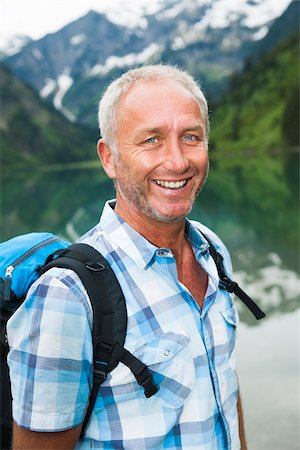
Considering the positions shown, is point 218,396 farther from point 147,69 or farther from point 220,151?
point 220,151

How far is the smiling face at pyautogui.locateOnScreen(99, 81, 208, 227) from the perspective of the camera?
276 centimetres

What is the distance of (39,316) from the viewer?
7.45 feet

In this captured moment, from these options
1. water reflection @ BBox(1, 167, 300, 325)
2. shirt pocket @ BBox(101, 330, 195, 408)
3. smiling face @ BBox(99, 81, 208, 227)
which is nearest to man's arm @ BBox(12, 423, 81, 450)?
shirt pocket @ BBox(101, 330, 195, 408)

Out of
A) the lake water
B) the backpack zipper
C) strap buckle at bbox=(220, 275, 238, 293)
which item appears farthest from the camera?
the lake water

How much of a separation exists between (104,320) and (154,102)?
4.04 feet

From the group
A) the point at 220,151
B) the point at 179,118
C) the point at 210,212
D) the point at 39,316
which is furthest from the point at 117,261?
the point at 220,151

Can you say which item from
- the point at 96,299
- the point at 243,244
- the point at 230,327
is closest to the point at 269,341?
the point at 230,327

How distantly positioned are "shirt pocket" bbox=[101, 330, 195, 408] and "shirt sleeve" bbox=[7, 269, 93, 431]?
0.18 meters

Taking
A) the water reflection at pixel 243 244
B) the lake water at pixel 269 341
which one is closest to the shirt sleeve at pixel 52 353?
the lake water at pixel 269 341

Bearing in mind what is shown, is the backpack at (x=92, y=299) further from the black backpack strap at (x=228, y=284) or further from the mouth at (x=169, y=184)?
the black backpack strap at (x=228, y=284)

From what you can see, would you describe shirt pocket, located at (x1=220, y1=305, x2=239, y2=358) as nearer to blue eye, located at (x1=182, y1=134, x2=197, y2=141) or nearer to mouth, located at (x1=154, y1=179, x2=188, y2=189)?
mouth, located at (x1=154, y1=179, x2=188, y2=189)

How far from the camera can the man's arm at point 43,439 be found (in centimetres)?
238

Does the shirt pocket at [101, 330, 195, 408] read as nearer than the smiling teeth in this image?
Yes

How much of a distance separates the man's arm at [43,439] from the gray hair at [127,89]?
158cm
